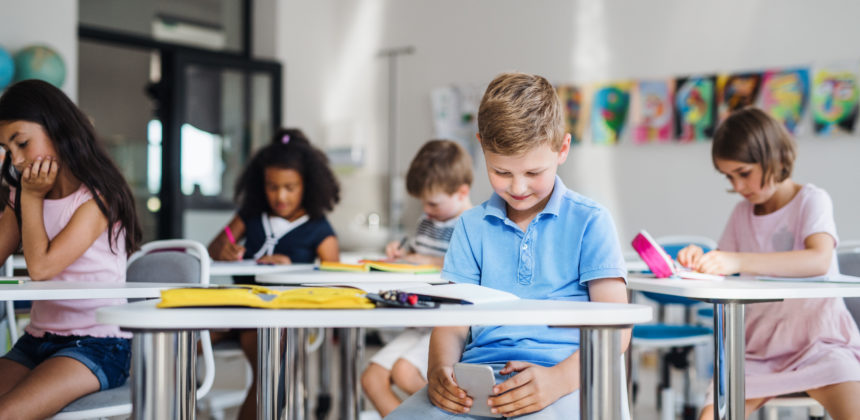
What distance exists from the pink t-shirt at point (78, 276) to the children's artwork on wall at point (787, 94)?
3.47 metres

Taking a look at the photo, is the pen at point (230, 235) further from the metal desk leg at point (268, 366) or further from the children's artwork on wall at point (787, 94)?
the children's artwork on wall at point (787, 94)

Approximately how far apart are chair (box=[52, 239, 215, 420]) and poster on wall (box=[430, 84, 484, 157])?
3.39 metres

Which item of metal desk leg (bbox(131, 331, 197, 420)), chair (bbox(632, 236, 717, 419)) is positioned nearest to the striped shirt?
chair (bbox(632, 236, 717, 419))

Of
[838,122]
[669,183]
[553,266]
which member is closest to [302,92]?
[669,183]

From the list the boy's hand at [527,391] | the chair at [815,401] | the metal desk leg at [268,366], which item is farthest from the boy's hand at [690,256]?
the metal desk leg at [268,366]

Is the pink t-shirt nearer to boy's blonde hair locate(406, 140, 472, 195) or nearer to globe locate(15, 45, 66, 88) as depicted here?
boy's blonde hair locate(406, 140, 472, 195)

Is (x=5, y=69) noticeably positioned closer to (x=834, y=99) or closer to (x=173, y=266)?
(x=173, y=266)

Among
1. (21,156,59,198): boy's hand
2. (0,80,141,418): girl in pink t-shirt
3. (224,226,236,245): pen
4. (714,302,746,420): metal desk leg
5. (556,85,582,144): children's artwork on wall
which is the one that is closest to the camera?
(714,302,746,420): metal desk leg

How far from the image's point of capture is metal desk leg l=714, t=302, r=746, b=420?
157 cm

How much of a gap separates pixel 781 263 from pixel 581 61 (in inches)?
127

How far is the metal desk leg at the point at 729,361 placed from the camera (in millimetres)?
1570

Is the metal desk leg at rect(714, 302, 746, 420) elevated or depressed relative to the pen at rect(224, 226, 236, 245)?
depressed

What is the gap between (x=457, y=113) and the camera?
5.45 metres

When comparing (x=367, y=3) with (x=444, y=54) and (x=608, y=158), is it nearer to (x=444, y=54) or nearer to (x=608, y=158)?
(x=444, y=54)
